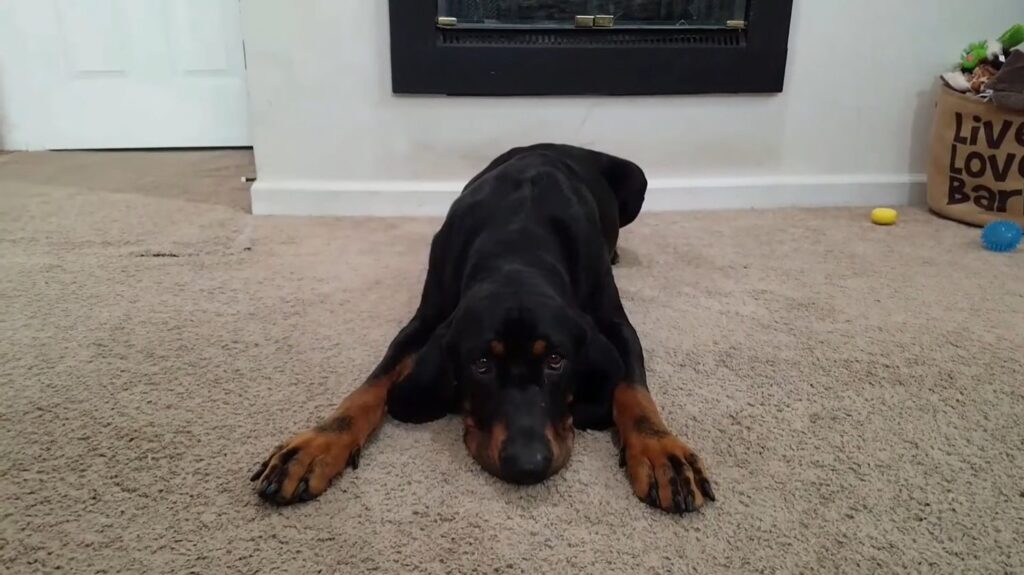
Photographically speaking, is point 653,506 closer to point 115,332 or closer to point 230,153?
point 115,332

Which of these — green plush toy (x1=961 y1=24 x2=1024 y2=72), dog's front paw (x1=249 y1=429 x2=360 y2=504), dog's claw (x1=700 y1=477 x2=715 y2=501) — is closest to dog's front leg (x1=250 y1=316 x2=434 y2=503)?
dog's front paw (x1=249 y1=429 x2=360 y2=504)

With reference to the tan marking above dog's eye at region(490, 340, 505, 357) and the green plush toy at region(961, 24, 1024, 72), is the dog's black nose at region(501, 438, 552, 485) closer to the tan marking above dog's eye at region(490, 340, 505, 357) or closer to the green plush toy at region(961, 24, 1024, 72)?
the tan marking above dog's eye at region(490, 340, 505, 357)

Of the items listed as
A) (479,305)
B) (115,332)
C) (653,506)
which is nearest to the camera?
(653,506)

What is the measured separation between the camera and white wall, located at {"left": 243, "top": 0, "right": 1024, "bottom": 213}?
2.72m

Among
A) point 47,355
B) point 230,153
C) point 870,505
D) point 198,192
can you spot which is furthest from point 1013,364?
point 230,153

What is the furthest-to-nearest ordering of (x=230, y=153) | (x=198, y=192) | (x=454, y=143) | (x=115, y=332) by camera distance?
(x=230, y=153) < (x=198, y=192) < (x=454, y=143) < (x=115, y=332)

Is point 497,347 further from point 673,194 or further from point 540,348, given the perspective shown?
point 673,194

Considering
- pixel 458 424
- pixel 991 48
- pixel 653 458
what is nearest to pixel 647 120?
pixel 991 48

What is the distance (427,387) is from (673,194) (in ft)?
6.03

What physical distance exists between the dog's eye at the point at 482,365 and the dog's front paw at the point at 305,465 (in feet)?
0.76

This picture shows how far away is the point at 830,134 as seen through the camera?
9.73 ft

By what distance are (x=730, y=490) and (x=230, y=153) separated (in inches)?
127

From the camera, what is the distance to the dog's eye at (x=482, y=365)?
126cm

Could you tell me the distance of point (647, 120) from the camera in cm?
288
